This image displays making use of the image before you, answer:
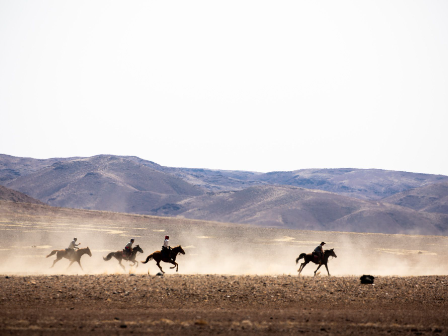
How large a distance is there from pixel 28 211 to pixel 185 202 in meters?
86.6

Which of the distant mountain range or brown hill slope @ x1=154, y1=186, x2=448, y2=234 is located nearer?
brown hill slope @ x1=154, y1=186, x2=448, y2=234

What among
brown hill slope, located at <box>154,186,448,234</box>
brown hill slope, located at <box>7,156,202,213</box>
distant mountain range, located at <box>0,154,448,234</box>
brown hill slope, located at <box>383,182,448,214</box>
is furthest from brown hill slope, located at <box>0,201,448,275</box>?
brown hill slope, located at <box>383,182,448,214</box>

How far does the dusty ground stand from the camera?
42.6 ft

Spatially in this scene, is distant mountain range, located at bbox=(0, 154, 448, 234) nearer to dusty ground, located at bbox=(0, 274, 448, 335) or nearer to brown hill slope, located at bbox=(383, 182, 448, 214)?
brown hill slope, located at bbox=(383, 182, 448, 214)

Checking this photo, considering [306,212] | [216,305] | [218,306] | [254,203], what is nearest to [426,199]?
[306,212]

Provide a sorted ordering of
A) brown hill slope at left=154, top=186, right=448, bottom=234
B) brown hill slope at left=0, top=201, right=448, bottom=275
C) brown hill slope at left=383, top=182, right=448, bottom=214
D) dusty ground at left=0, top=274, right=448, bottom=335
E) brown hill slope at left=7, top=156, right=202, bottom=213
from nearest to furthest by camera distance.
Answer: dusty ground at left=0, top=274, right=448, bottom=335
brown hill slope at left=0, top=201, right=448, bottom=275
brown hill slope at left=154, top=186, right=448, bottom=234
brown hill slope at left=7, top=156, right=202, bottom=213
brown hill slope at left=383, top=182, right=448, bottom=214

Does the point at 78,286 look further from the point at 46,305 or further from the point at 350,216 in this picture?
the point at 350,216

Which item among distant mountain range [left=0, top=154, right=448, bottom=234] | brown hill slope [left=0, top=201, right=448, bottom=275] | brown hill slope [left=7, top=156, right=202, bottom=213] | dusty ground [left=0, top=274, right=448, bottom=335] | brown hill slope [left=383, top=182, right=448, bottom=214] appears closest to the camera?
dusty ground [left=0, top=274, right=448, bottom=335]

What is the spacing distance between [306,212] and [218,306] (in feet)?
395

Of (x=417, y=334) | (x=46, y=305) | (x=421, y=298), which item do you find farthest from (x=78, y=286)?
(x=421, y=298)

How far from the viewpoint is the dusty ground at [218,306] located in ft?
42.6

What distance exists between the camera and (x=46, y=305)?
15.9m

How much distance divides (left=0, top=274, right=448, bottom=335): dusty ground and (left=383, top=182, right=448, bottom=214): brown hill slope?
167562 millimetres

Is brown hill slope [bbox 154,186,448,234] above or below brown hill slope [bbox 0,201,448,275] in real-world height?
above
